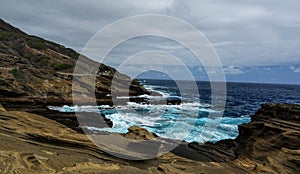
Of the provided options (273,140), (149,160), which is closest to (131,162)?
(149,160)

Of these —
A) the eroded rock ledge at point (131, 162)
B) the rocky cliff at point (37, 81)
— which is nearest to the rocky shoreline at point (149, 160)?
the eroded rock ledge at point (131, 162)

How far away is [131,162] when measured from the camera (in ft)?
31.6

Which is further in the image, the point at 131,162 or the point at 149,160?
the point at 149,160

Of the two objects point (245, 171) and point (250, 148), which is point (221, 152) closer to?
point (250, 148)

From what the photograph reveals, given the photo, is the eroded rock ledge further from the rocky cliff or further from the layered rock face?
the rocky cliff

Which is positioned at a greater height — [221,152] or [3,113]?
[3,113]

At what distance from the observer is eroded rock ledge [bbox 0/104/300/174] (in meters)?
8.13

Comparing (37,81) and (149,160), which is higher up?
(37,81)

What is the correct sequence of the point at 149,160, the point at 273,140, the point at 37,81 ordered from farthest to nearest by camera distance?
the point at 37,81, the point at 273,140, the point at 149,160

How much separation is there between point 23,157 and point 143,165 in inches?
167

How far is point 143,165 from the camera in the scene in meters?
9.52

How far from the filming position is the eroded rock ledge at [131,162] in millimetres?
8133

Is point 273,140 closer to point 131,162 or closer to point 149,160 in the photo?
point 149,160

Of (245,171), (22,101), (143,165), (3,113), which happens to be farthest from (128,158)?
(22,101)
